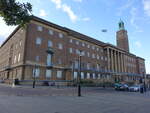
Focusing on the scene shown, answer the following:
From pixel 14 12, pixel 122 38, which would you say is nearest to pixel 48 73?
pixel 14 12

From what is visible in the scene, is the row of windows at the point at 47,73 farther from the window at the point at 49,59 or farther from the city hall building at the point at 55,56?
the window at the point at 49,59

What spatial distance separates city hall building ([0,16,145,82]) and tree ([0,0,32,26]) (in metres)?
14.2

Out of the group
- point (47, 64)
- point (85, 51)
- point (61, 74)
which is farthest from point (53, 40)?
point (85, 51)

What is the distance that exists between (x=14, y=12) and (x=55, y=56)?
31.8 metres

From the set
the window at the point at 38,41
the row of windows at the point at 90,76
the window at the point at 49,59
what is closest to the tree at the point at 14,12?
the window at the point at 38,41

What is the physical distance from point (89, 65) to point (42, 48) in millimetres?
20913

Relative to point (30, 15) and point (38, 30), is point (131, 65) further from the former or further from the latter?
point (30, 15)

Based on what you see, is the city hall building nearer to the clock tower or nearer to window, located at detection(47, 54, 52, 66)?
window, located at detection(47, 54, 52, 66)

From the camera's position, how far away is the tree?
6.55 meters

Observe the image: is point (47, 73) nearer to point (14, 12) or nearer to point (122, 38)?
point (14, 12)

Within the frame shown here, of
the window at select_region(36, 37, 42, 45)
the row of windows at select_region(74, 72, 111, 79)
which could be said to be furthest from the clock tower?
the window at select_region(36, 37, 42, 45)

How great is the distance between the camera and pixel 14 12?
685 centimetres

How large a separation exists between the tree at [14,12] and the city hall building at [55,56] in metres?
14.2

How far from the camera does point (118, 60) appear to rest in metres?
61.6
